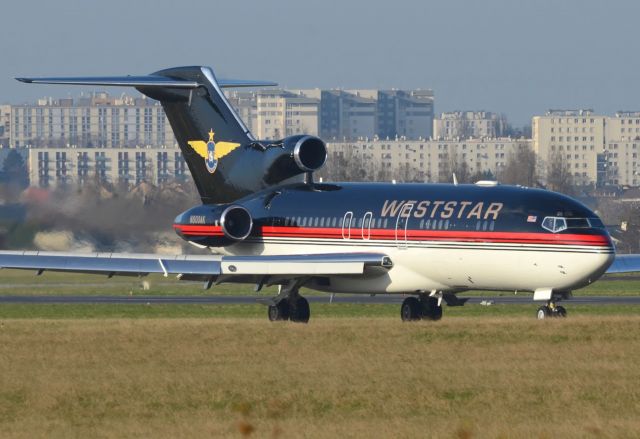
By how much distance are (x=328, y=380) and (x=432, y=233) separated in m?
14.0

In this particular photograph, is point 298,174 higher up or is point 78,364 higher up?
point 298,174

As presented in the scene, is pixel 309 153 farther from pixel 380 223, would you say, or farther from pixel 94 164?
pixel 94 164

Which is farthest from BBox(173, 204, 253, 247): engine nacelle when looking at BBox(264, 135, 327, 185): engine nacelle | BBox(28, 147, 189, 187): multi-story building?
BBox(28, 147, 189, 187): multi-story building

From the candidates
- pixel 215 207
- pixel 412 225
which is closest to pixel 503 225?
pixel 412 225

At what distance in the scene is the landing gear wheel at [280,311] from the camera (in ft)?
136

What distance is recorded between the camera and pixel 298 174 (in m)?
44.4

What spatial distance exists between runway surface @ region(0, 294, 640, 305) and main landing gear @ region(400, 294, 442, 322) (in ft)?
41.5

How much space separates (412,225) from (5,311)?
16039mm

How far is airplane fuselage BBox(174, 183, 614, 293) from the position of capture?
3706 centimetres

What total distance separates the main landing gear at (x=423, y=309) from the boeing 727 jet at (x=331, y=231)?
36 mm

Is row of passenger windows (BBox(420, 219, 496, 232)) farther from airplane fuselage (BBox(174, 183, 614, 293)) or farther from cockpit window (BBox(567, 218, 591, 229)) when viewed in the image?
cockpit window (BBox(567, 218, 591, 229))

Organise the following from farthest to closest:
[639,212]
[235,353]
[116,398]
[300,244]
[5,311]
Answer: [639,212] < [5,311] < [300,244] < [235,353] < [116,398]

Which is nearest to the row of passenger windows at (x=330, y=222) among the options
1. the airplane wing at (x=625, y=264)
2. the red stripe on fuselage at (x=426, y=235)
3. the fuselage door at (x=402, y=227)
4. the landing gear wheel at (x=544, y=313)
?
the red stripe on fuselage at (x=426, y=235)

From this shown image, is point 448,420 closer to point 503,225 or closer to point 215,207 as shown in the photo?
point 503,225
